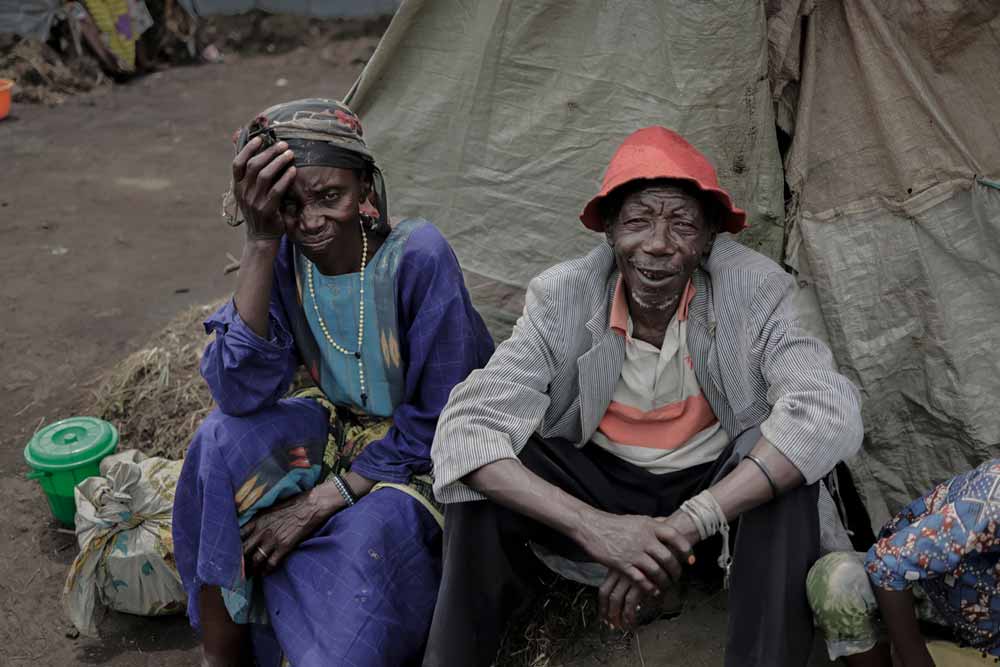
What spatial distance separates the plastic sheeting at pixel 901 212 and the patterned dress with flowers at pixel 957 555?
768 millimetres

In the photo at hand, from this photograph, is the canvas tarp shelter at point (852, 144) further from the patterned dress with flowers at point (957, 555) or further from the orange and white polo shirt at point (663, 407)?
the patterned dress with flowers at point (957, 555)

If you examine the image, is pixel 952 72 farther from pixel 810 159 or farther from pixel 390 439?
pixel 390 439

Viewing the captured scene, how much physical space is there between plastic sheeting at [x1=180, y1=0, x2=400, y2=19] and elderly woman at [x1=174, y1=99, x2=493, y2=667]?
7.77 meters

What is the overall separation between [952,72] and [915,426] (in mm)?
1075

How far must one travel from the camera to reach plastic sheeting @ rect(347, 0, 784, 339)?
3080mm

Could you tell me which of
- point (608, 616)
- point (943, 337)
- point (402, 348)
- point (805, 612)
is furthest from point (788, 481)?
point (402, 348)

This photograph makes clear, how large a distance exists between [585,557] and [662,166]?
3.54ft

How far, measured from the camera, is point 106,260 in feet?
19.4

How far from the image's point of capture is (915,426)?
3.15 metres

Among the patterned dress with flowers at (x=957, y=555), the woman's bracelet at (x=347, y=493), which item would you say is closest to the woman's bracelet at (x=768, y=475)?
the patterned dress with flowers at (x=957, y=555)

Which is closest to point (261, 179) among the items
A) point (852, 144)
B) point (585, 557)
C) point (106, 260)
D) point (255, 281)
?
point (255, 281)

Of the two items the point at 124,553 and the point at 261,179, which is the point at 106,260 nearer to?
the point at 124,553

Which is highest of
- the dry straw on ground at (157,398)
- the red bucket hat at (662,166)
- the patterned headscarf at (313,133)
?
the red bucket hat at (662,166)

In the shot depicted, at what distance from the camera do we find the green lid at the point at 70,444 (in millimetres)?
3588
